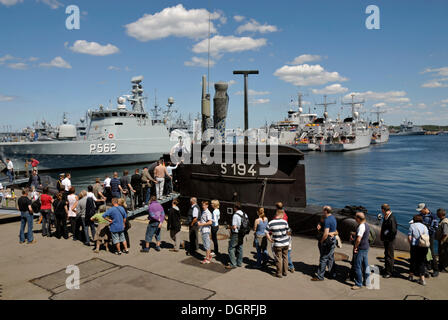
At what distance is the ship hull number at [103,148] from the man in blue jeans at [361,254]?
3953 cm

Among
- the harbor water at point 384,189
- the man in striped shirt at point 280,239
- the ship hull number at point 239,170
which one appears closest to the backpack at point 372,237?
the man in striped shirt at point 280,239

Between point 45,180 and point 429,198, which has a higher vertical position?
point 45,180

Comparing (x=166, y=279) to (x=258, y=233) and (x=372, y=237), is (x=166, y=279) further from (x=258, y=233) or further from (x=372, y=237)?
(x=372, y=237)

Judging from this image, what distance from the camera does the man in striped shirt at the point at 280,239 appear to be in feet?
21.6

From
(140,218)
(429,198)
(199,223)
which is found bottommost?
(429,198)

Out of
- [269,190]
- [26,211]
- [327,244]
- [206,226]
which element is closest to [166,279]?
[206,226]

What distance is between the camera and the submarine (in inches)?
384

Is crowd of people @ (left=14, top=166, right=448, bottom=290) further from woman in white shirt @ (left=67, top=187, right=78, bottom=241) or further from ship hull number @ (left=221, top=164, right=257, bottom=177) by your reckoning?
ship hull number @ (left=221, top=164, right=257, bottom=177)

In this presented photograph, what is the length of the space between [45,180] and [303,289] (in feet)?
58.7

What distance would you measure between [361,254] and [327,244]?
67cm

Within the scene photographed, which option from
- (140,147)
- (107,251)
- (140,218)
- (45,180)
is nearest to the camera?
(107,251)
